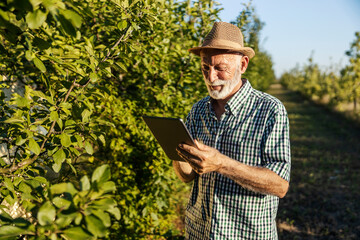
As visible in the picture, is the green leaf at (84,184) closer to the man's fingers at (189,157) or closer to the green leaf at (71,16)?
the green leaf at (71,16)

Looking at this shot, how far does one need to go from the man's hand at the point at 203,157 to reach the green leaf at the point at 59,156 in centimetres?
61

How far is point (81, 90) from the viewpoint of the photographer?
4.99 ft

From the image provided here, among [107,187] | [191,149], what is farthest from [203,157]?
[107,187]

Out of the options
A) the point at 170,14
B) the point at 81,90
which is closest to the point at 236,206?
the point at 81,90

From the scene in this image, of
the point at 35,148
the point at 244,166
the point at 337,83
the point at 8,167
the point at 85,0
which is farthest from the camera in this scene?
the point at 337,83

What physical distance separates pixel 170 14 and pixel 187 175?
1868 millimetres

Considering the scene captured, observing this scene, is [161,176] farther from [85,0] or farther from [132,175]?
[85,0]

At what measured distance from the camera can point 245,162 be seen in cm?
175

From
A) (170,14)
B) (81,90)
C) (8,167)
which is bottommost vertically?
A: (8,167)

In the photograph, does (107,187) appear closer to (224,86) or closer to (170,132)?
(170,132)

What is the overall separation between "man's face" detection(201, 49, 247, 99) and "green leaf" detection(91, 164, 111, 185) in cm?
124

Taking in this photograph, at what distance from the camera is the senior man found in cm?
157

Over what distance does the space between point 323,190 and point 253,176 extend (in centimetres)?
518

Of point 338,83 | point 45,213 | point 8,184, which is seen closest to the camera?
point 45,213
